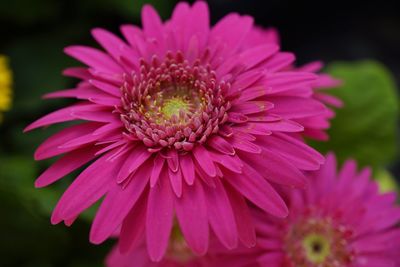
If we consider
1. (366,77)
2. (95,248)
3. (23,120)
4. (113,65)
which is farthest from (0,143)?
(366,77)

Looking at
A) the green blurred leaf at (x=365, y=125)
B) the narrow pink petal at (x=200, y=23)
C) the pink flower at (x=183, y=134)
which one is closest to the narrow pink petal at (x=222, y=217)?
the pink flower at (x=183, y=134)

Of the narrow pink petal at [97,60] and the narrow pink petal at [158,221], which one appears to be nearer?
the narrow pink petal at [158,221]

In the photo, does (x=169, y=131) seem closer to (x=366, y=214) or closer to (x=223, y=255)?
(x=223, y=255)

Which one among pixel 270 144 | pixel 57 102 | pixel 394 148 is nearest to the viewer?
pixel 270 144

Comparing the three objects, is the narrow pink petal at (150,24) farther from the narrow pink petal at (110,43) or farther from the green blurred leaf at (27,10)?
the green blurred leaf at (27,10)

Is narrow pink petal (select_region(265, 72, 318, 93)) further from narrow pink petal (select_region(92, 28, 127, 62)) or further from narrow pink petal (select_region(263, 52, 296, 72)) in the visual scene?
narrow pink petal (select_region(92, 28, 127, 62))

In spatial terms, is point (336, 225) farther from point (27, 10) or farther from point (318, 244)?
point (27, 10)
